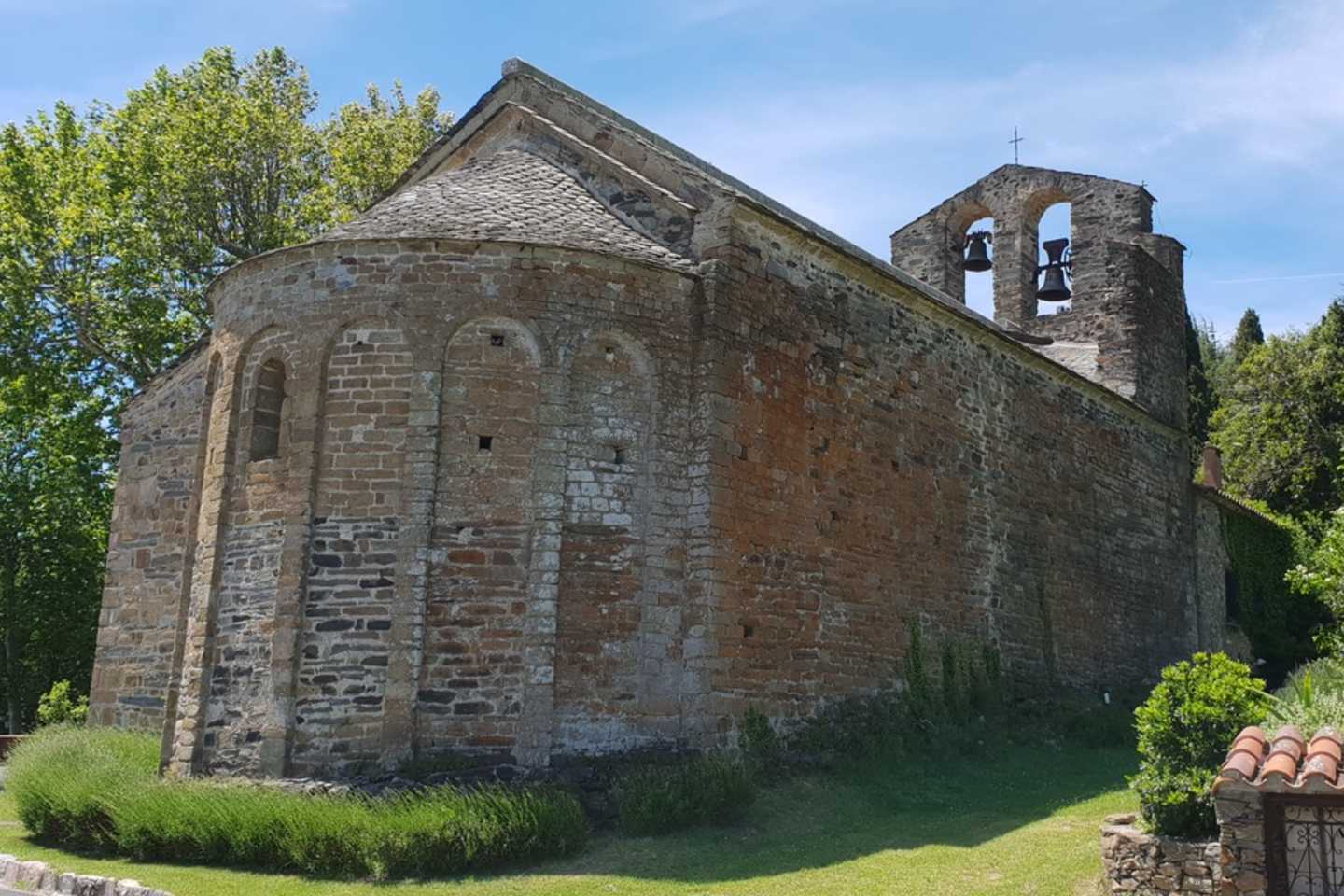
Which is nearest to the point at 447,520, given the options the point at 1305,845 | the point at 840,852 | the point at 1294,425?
the point at 840,852

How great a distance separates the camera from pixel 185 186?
22391 millimetres

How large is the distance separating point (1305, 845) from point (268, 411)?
31.0 feet

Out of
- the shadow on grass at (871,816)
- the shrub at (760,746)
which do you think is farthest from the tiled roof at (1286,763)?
the shrub at (760,746)

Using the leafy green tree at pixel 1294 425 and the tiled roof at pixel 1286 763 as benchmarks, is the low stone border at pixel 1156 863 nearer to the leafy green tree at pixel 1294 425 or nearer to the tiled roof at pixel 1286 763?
the tiled roof at pixel 1286 763

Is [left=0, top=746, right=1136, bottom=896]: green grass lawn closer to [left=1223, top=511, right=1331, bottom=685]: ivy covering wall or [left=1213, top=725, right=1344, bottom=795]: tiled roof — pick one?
[left=1213, top=725, right=1344, bottom=795]: tiled roof

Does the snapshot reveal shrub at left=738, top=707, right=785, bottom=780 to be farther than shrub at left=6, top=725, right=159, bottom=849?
Yes

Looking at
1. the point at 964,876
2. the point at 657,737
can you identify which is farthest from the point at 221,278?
the point at 964,876

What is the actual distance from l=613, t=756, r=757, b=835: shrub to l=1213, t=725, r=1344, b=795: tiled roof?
4413mm

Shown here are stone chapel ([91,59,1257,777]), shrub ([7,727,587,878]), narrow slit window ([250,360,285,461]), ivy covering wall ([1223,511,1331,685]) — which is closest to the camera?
shrub ([7,727,587,878])

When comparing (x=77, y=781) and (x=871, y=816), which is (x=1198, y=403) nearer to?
(x=871, y=816)

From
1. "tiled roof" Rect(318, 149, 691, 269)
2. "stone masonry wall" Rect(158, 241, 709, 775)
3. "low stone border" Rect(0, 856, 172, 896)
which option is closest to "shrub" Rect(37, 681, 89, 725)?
"stone masonry wall" Rect(158, 241, 709, 775)

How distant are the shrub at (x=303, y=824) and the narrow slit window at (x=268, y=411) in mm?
3115

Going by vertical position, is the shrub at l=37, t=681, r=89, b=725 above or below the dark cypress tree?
below

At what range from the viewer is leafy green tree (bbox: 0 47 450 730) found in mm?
22000
